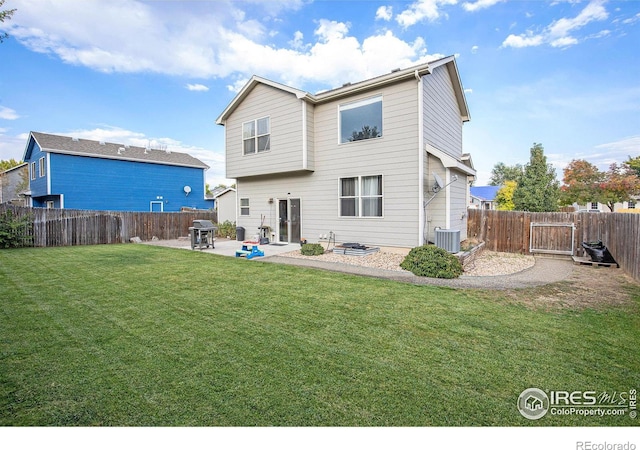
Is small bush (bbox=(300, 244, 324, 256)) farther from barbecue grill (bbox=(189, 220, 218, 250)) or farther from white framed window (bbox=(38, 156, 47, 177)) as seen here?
white framed window (bbox=(38, 156, 47, 177))

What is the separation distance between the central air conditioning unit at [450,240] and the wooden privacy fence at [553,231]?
12.2 feet

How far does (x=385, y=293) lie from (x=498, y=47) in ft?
35.7

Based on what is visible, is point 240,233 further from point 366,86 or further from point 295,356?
point 295,356

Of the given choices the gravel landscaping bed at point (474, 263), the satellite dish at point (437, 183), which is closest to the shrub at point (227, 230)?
the gravel landscaping bed at point (474, 263)

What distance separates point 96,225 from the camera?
15008 millimetres

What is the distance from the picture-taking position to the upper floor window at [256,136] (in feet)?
42.3

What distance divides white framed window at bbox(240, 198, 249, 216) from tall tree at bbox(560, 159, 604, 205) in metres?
31.7

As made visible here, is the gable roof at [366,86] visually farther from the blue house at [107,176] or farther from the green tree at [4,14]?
the blue house at [107,176]

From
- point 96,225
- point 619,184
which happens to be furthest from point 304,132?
point 619,184

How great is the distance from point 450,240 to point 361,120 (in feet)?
17.1

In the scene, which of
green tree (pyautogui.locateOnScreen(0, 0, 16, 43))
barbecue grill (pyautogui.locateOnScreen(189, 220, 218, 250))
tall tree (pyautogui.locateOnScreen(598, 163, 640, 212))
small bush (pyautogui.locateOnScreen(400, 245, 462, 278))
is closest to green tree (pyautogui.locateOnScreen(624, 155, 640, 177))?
tall tree (pyautogui.locateOnScreen(598, 163, 640, 212))

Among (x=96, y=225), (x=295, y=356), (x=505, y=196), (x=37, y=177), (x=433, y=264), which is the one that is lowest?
(x=295, y=356)

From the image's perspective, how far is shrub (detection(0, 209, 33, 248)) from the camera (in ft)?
40.5
